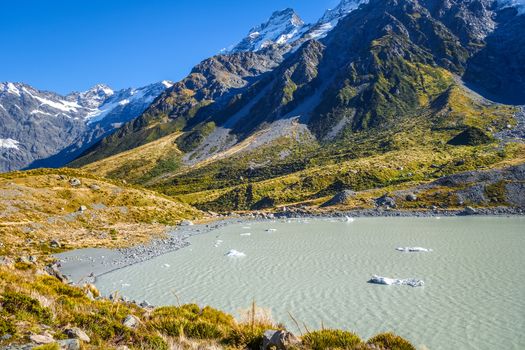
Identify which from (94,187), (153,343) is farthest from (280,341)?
(94,187)

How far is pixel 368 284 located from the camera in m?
31.1

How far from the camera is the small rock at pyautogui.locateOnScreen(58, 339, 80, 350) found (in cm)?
1089

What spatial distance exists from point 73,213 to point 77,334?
70929mm

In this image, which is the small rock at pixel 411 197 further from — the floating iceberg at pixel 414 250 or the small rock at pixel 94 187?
the small rock at pixel 94 187

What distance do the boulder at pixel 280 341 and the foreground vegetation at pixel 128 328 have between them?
0.10 metres

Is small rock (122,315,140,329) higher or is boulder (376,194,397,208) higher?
small rock (122,315,140,329)

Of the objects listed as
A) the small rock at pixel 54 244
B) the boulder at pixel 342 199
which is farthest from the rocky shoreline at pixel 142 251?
the boulder at pixel 342 199

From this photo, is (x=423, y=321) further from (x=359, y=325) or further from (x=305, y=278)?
(x=305, y=278)

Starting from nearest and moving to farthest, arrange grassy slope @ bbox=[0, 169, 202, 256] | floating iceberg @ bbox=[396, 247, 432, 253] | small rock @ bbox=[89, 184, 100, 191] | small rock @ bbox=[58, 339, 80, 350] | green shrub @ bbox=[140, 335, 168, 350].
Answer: small rock @ bbox=[58, 339, 80, 350] → green shrub @ bbox=[140, 335, 168, 350] → floating iceberg @ bbox=[396, 247, 432, 253] → grassy slope @ bbox=[0, 169, 202, 256] → small rock @ bbox=[89, 184, 100, 191]

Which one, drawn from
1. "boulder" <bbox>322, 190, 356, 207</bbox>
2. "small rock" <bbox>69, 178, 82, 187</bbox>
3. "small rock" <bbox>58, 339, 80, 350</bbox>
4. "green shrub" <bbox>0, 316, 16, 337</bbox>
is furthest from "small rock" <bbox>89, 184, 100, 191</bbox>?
"small rock" <bbox>58, 339, 80, 350</bbox>

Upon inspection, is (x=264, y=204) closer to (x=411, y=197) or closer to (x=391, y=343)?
(x=411, y=197)

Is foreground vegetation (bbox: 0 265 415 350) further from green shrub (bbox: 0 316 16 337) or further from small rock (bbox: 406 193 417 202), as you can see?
small rock (bbox: 406 193 417 202)

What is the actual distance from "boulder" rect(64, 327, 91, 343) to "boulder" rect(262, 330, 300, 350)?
5.85 meters

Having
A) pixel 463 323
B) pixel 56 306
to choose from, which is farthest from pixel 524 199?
pixel 56 306
